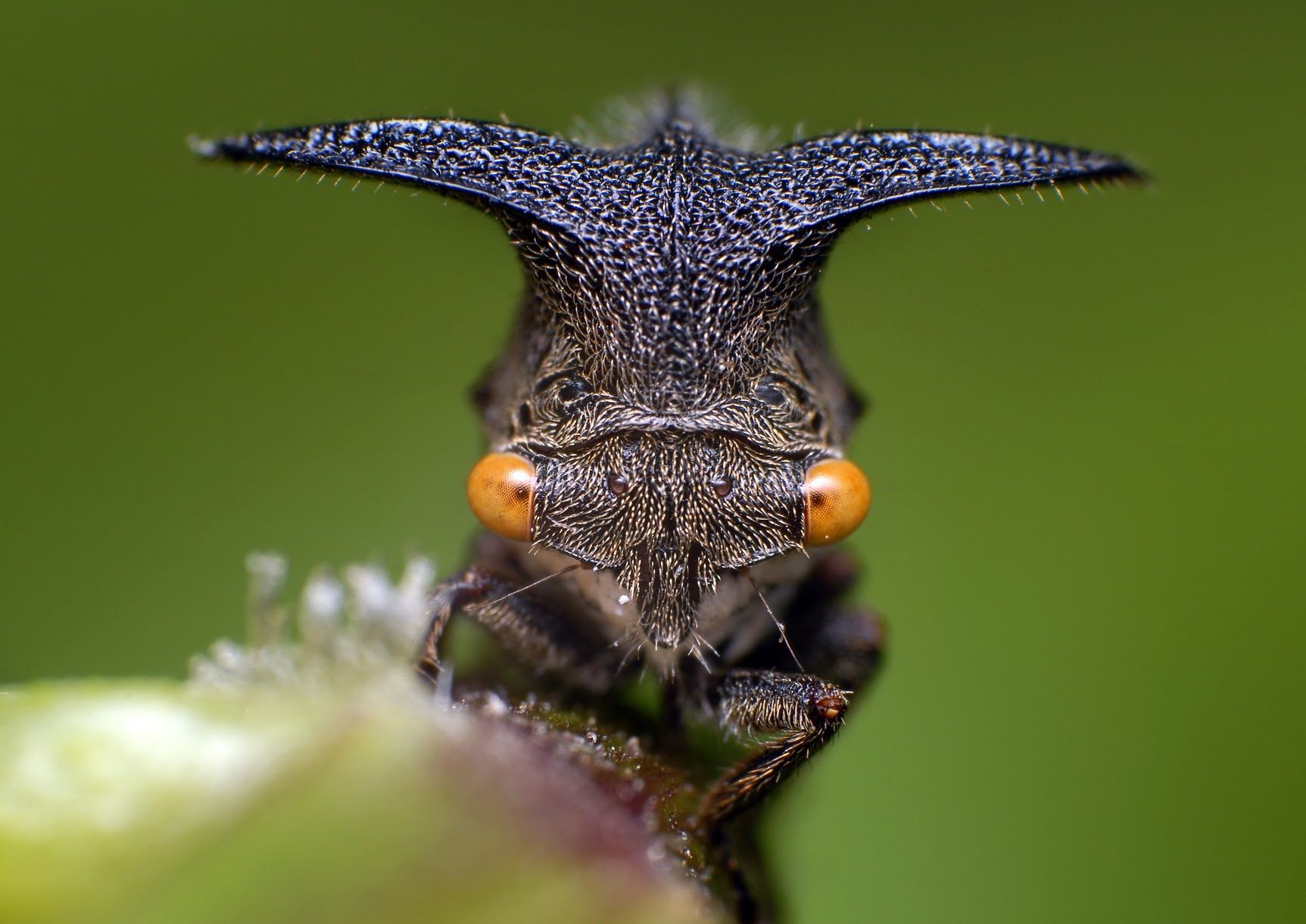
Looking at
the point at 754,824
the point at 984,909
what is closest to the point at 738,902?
the point at 754,824

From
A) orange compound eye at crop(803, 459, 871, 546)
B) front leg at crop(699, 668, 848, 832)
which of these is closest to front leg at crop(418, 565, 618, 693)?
front leg at crop(699, 668, 848, 832)

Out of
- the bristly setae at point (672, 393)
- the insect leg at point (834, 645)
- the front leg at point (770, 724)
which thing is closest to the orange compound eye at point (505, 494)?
the bristly setae at point (672, 393)

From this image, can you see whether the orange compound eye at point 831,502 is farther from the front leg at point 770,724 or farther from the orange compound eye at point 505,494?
the orange compound eye at point 505,494

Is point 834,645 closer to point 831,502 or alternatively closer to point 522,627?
point 831,502

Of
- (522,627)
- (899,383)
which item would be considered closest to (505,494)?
(522,627)

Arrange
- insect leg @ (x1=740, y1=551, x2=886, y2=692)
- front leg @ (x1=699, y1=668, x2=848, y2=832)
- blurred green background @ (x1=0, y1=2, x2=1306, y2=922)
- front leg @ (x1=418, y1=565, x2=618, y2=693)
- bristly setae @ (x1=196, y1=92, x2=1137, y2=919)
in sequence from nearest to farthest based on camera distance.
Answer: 1. front leg @ (x1=699, y1=668, x2=848, y2=832)
2. bristly setae @ (x1=196, y1=92, x2=1137, y2=919)
3. front leg @ (x1=418, y1=565, x2=618, y2=693)
4. insect leg @ (x1=740, y1=551, x2=886, y2=692)
5. blurred green background @ (x1=0, y1=2, x2=1306, y2=922)

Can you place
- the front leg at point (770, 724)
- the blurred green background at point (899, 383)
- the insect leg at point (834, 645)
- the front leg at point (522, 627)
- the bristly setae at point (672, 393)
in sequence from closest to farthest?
the front leg at point (770, 724), the bristly setae at point (672, 393), the front leg at point (522, 627), the insect leg at point (834, 645), the blurred green background at point (899, 383)

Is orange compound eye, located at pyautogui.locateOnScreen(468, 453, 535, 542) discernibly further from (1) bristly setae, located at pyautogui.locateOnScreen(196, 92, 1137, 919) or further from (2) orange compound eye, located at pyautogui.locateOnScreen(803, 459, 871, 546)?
(2) orange compound eye, located at pyautogui.locateOnScreen(803, 459, 871, 546)
